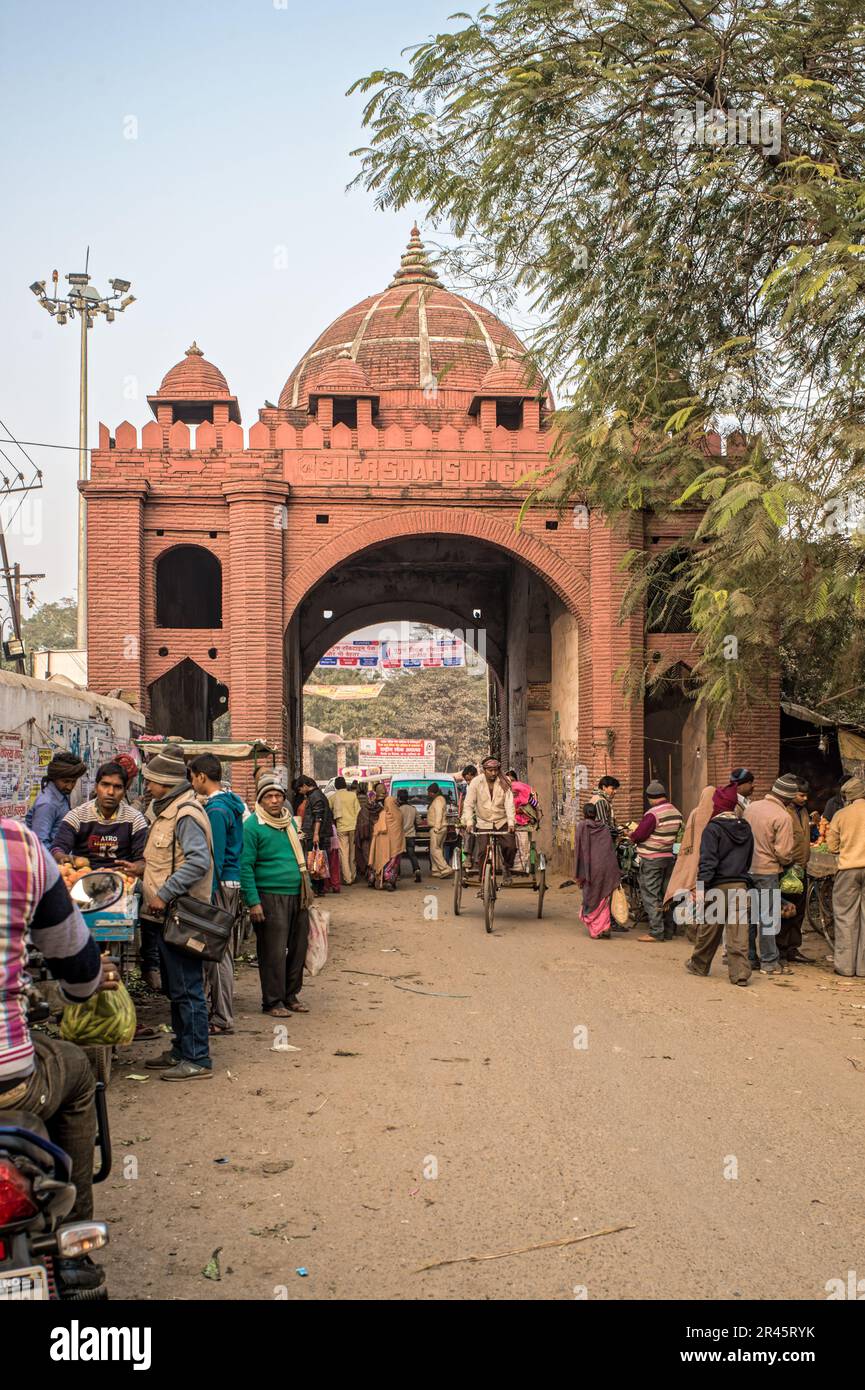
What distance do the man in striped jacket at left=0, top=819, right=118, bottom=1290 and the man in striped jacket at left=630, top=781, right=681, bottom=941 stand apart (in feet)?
30.3

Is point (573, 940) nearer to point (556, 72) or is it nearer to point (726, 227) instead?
point (726, 227)

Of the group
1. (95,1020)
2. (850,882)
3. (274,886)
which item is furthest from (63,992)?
(850,882)

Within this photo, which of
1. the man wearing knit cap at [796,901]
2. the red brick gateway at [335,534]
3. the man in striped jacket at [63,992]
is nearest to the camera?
the man in striped jacket at [63,992]

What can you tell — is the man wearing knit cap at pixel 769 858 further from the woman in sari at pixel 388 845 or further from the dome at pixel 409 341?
the dome at pixel 409 341

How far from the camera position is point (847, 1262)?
155 inches

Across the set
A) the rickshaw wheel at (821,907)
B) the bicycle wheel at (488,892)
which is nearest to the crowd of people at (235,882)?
the bicycle wheel at (488,892)

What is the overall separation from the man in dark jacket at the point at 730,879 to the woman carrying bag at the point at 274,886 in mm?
3355

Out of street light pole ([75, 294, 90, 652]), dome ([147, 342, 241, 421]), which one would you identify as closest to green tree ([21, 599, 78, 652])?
street light pole ([75, 294, 90, 652])

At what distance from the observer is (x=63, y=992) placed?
140 inches

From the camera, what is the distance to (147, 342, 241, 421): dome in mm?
20875

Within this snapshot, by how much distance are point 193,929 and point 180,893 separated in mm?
206

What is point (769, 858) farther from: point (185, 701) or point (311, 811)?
point (185, 701)

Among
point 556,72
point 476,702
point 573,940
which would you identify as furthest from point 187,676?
point 476,702

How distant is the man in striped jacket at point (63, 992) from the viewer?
304 centimetres
